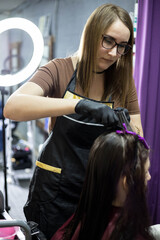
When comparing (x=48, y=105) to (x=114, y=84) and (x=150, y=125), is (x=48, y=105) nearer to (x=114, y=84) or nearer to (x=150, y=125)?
(x=114, y=84)

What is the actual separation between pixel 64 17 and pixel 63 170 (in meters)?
2.48

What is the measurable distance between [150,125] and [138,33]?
2.44ft

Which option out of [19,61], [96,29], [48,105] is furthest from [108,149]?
[19,61]

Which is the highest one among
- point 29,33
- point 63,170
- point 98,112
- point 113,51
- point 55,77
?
point 29,33

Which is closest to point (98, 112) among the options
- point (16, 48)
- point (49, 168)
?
point (49, 168)

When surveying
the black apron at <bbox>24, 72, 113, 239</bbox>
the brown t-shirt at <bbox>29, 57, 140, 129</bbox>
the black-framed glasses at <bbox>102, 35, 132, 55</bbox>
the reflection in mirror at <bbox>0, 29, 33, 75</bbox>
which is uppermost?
the reflection in mirror at <bbox>0, 29, 33, 75</bbox>

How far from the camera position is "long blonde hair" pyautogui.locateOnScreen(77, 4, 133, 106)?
1.19 m

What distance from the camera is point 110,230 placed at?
1050 mm

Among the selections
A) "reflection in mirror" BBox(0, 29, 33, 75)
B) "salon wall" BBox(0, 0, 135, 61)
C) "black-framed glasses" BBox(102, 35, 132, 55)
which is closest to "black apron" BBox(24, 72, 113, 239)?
"black-framed glasses" BBox(102, 35, 132, 55)

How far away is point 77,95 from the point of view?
1301 millimetres

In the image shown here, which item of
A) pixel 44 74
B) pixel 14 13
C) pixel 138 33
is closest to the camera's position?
pixel 44 74

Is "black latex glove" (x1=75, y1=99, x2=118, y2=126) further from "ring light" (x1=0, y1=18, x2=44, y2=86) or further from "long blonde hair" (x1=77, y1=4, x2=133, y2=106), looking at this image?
"ring light" (x1=0, y1=18, x2=44, y2=86)

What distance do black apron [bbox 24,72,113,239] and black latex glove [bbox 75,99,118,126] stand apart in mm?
253

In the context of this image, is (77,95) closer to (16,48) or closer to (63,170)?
(63,170)
